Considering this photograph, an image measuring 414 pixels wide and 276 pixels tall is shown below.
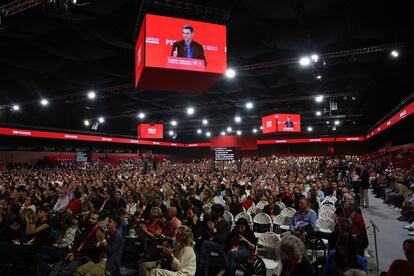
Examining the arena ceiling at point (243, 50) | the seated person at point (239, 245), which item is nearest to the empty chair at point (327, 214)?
the seated person at point (239, 245)

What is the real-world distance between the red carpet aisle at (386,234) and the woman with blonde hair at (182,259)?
3.52 meters

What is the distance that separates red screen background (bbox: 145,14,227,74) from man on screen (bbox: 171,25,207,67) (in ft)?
0.24

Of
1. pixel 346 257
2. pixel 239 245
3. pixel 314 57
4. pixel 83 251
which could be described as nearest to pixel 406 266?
pixel 346 257

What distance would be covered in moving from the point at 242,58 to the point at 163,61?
223 inches

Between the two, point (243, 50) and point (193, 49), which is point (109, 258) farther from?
point (243, 50)

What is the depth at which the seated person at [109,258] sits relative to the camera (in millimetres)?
4238

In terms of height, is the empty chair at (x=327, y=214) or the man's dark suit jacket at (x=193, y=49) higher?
the man's dark suit jacket at (x=193, y=49)

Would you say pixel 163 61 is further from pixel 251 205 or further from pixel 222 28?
pixel 251 205

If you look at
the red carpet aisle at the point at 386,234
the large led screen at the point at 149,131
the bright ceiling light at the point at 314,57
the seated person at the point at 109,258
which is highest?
the bright ceiling light at the point at 314,57

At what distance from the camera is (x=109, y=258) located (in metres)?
4.57

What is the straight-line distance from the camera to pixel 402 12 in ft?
23.4

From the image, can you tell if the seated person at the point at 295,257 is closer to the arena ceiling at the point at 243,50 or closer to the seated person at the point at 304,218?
the seated person at the point at 304,218

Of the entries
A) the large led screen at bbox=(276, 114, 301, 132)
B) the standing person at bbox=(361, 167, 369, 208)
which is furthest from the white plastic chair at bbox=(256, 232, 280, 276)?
the large led screen at bbox=(276, 114, 301, 132)

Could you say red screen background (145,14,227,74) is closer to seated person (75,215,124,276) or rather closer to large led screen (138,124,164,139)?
seated person (75,215,124,276)
